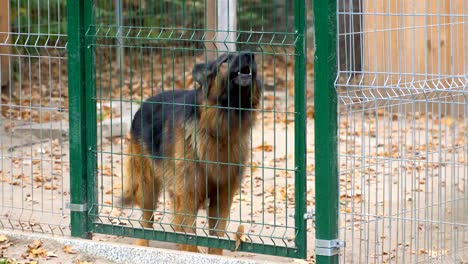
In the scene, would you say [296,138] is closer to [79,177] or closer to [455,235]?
[455,235]

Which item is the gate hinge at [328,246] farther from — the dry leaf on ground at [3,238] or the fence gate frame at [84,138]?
the dry leaf on ground at [3,238]

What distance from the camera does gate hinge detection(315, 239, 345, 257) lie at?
513 centimetres

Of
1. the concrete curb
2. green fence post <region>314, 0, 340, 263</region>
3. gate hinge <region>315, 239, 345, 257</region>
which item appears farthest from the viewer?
the concrete curb

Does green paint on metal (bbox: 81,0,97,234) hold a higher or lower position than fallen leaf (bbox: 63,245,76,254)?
higher

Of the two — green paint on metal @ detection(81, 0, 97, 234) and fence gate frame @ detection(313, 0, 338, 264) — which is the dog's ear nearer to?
green paint on metal @ detection(81, 0, 97, 234)

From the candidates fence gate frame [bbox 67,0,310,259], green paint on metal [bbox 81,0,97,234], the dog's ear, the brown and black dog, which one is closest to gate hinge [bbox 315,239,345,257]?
fence gate frame [bbox 67,0,310,259]

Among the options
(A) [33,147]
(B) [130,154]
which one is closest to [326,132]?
(B) [130,154]

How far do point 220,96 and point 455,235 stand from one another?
1.75 m

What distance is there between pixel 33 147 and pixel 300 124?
5497 mm

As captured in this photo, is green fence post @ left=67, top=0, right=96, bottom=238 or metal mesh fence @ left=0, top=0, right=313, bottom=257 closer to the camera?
metal mesh fence @ left=0, top=0, right=313, bottom=257

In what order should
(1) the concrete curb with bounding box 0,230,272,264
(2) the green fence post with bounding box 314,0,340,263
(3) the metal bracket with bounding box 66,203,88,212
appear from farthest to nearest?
(3) the metal bracket with bounding box 66,203,88,212, (1) the concrete curb with bounding box 0,230,272,264, (2) the green fence post with bounding box 314,0,340,263

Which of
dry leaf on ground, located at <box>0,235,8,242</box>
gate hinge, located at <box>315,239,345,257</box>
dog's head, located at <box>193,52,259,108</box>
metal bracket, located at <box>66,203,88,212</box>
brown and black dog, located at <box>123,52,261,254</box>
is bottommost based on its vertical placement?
dry leaf on ground, located at <box>0,235,8,242</box>

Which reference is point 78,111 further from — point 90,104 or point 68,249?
point 68,249

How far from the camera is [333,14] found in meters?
5.00
